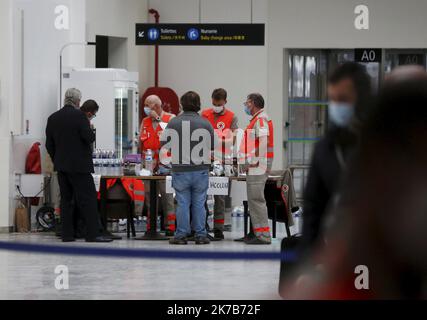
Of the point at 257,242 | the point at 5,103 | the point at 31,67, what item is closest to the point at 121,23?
the point at 31,67

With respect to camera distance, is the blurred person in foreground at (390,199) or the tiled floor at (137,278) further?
the tiled floor at (137,278)

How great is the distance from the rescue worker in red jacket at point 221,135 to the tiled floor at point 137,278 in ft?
3.22

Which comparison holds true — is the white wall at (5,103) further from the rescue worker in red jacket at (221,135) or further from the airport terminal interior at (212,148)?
the rescue worker in red jacket at (221,135)

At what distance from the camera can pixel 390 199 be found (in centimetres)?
219

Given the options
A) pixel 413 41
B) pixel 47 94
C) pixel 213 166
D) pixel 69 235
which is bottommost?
pixel 69 235

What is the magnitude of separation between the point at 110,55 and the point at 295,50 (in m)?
3.34

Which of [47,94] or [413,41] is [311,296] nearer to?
[47,94]

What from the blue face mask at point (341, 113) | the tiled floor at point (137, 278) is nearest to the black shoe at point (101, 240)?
the tiled floor at point (137, 278)

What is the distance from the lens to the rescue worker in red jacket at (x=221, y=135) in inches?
499

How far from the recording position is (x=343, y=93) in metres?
3.75

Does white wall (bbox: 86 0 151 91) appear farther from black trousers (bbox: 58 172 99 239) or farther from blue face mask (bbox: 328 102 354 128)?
blue face mask (bbox: 328 102 354 128)

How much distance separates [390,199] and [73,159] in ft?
31.8
